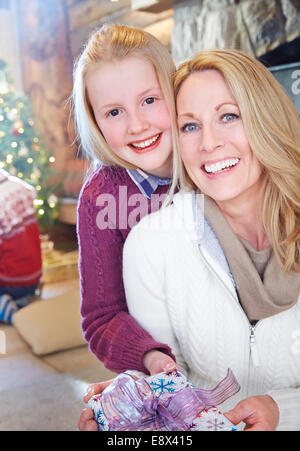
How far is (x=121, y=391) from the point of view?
70 cm

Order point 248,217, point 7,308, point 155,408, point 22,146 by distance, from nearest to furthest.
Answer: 1. point 155,408
2. point 248,217
3. point 7,308
4. point 22,146

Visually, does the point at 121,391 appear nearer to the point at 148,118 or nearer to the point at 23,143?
the point at 148,118

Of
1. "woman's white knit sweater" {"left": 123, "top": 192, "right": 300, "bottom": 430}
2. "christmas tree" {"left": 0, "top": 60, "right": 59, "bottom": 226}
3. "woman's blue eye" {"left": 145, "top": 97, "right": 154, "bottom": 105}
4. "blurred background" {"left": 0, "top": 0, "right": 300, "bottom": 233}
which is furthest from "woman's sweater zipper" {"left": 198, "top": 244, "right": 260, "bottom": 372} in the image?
"christmas tree" {"left": 0, "top": 60, "right": 59, "bottom": 226}

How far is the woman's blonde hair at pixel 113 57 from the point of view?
2.94ft

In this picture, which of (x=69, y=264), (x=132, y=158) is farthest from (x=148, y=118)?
(x=69, y=264)

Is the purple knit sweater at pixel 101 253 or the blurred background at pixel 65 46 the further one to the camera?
the blurred background at pixel 65 46

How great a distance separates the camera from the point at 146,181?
100 cm

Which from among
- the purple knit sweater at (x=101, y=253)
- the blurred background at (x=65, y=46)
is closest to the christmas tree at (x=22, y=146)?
the blurred background at (x=65, y=46)

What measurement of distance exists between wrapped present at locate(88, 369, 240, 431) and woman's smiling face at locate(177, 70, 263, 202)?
0.34 meters

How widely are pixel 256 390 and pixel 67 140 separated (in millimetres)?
2649

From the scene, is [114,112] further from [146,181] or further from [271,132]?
[271,132]

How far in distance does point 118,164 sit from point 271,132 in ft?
1.14

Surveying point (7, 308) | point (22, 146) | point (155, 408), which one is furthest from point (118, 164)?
point (22, 146)

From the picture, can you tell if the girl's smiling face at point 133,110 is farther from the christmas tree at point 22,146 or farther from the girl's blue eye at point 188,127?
the christmas tree at point 22,146
